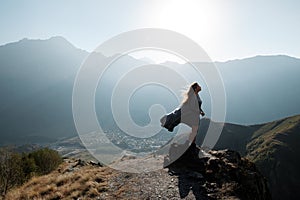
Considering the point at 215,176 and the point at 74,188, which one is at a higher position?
the point at 215,176

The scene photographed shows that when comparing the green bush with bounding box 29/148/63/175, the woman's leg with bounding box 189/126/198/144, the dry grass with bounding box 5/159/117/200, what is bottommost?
the green bush with bounding box 29/148/63/175

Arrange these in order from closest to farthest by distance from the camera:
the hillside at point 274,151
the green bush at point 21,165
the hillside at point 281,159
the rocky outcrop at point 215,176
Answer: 1. the rocky outcrop at point 215,176
2. the green bush at point 21,165
3. the hillside at point 281,159
4. the hillside at point 274,151

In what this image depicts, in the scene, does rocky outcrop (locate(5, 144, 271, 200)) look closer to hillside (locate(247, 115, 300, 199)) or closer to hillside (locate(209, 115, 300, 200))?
hillside (locate(209, 115, 300, 200))

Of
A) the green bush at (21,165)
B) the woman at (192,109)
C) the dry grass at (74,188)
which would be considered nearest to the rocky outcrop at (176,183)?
the dry grass at (74,188)

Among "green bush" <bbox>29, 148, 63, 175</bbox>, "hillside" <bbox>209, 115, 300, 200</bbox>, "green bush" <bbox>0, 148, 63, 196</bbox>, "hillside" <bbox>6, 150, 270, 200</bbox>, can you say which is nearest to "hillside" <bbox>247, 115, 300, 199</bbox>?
"hillside" <bbox>209, 115, 300, 200</bbox>

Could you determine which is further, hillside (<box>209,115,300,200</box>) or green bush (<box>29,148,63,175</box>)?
hillside (<box>209,115,300,200</box>)

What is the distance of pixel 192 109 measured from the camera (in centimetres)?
1266

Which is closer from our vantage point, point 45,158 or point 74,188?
point 74,188

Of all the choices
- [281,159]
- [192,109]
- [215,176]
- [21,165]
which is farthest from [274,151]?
[215,176]

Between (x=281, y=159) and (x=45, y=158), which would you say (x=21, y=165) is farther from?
(x=281, y=159)

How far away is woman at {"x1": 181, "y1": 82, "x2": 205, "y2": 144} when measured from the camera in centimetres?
1263

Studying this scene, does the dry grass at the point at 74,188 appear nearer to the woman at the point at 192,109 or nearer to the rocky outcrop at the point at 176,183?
the rocky outcrop at the point at 176,183

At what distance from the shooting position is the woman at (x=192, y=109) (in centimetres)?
1263

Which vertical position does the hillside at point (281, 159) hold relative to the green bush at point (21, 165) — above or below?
below
